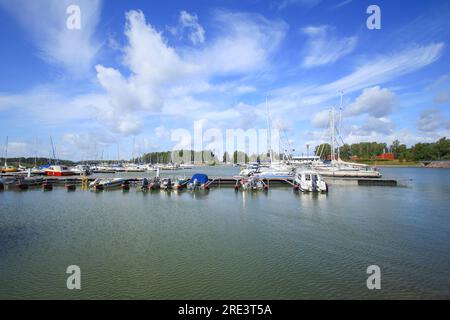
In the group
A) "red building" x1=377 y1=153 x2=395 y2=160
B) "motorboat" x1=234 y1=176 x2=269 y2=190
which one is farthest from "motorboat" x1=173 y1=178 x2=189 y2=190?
"red building" x1=377 y1=153 x2=395 y2=160

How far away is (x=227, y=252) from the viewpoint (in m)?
17.1

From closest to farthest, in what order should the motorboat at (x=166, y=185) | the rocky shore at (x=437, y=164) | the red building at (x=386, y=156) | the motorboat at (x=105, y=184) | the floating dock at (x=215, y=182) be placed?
the motorboat at (x=166, y=185) → the motorboat at (x=105, y=184) → the floating dock at (x=215, y=182) → the rocky shore at (x=437, y=164) → the red building at (x=386, y=156)

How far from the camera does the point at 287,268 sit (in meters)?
14.6

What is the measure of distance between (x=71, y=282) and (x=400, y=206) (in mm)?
34710

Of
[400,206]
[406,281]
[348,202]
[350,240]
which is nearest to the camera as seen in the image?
[406,281]

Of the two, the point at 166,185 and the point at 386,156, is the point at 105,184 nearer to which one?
the point at 166,185

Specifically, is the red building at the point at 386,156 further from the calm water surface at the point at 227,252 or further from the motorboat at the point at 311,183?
the calm water surface at the point at 227,252

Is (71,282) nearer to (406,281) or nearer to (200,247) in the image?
(200,247)

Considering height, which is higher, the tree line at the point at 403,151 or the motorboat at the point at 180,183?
the tree line at the point at 403,151

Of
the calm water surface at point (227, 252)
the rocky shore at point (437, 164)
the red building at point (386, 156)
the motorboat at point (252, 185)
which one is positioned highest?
the red building at point (386, 156)

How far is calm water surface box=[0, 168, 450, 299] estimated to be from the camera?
12.5 m

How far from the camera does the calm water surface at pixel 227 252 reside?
41.0ft

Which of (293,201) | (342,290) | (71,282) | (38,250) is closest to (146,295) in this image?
(71,282)

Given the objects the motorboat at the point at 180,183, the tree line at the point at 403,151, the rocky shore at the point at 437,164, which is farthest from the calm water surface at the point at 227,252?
the rocky shore at the point at 437,164
